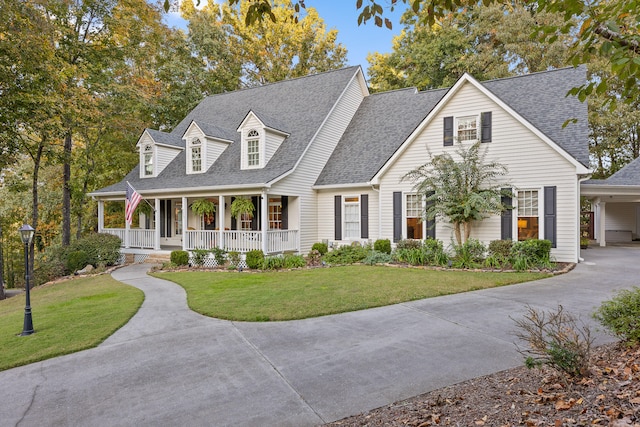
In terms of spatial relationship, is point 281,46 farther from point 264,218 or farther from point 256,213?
point 264,218

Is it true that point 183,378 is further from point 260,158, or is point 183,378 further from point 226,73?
point 226,73

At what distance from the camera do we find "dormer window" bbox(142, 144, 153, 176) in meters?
18.3

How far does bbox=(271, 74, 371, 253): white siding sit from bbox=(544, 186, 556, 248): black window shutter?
8018 millimetres

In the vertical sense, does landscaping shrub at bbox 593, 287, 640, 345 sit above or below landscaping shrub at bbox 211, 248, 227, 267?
above

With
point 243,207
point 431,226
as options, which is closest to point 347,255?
point 431,226

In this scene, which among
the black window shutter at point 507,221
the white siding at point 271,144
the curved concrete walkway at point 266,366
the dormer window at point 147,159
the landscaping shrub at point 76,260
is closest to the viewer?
the curved concrete walkway at point 266,366

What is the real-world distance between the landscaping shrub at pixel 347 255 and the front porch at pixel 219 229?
6.44 ft

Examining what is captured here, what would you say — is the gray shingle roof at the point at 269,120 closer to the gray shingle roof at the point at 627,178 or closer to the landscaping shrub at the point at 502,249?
the landscaping shrub at the point at 502,249

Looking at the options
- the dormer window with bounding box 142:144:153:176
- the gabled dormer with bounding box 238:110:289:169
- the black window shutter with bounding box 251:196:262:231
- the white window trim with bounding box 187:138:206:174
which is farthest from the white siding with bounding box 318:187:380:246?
the dormer window with bounding box 142:144:153:176

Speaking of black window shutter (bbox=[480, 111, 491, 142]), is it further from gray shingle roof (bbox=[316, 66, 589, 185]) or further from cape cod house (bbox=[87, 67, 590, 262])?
gray shingle roof (bbox=[316, 66, 589, 185])

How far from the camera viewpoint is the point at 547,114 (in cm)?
1293

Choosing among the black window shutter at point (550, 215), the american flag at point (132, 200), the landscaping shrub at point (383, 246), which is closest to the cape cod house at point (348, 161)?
the black window shutter at point (550, 215)

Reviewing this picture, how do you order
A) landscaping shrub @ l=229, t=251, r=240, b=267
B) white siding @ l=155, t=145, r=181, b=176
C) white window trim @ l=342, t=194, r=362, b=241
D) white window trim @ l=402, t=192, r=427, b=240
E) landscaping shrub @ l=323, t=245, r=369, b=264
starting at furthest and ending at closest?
white siding @ l=155, t=145, r=181, b=176
white window trim @ l=342, t=194, r=362, b=241
landscaping shrub @ l=229, t=251, r=240, b=267
landscaping shrub @ l=323, t=245, r=369, b=264
white window trim @ l=402, t=192, r=427, b=240

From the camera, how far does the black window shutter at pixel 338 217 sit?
1540 cm
